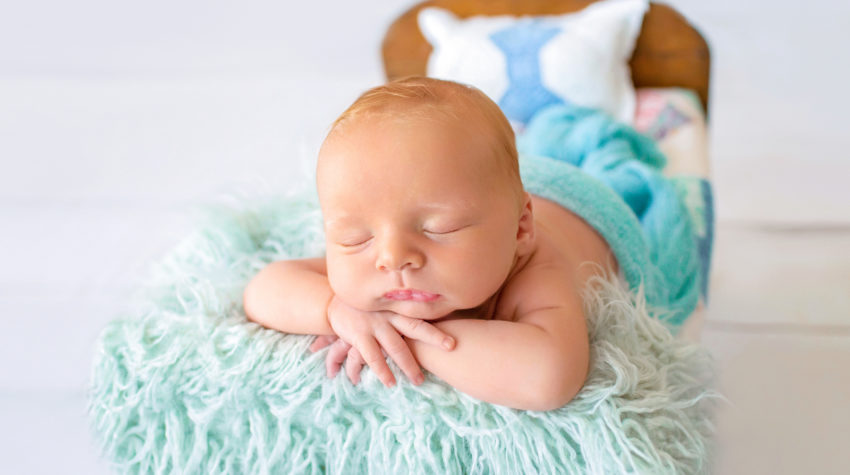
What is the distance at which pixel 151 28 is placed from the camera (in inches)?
112

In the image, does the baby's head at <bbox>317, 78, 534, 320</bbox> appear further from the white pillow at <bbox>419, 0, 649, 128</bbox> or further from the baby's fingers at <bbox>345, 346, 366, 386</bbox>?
the white pillow at <bbox>419, 0, 649, 128</bbox>

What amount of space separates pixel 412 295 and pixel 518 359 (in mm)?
124

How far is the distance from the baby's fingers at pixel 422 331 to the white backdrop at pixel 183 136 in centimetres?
56

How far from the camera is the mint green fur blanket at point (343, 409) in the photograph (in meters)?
0.89

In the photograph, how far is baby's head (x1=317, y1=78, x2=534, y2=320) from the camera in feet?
2.70

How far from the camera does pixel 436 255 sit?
0.85 m

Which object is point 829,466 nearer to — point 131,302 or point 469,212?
point 469,212

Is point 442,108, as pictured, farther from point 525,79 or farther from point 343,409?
point 525,79

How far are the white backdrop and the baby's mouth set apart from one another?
0.58 m

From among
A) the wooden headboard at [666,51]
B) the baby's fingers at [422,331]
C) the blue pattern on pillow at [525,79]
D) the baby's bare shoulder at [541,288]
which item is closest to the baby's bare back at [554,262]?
the baby's bare shoulder at [541,288]

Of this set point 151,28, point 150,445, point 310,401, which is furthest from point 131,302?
point 151,28

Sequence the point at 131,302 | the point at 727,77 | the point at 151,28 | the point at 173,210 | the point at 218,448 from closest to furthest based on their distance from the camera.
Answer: the point at 218,448 < the point at 131,302 < the point at 173,210 < the point at 727,77 < the point at 151,28

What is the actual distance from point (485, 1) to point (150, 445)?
1.34m

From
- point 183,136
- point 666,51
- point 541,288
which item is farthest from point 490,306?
point 183,136
